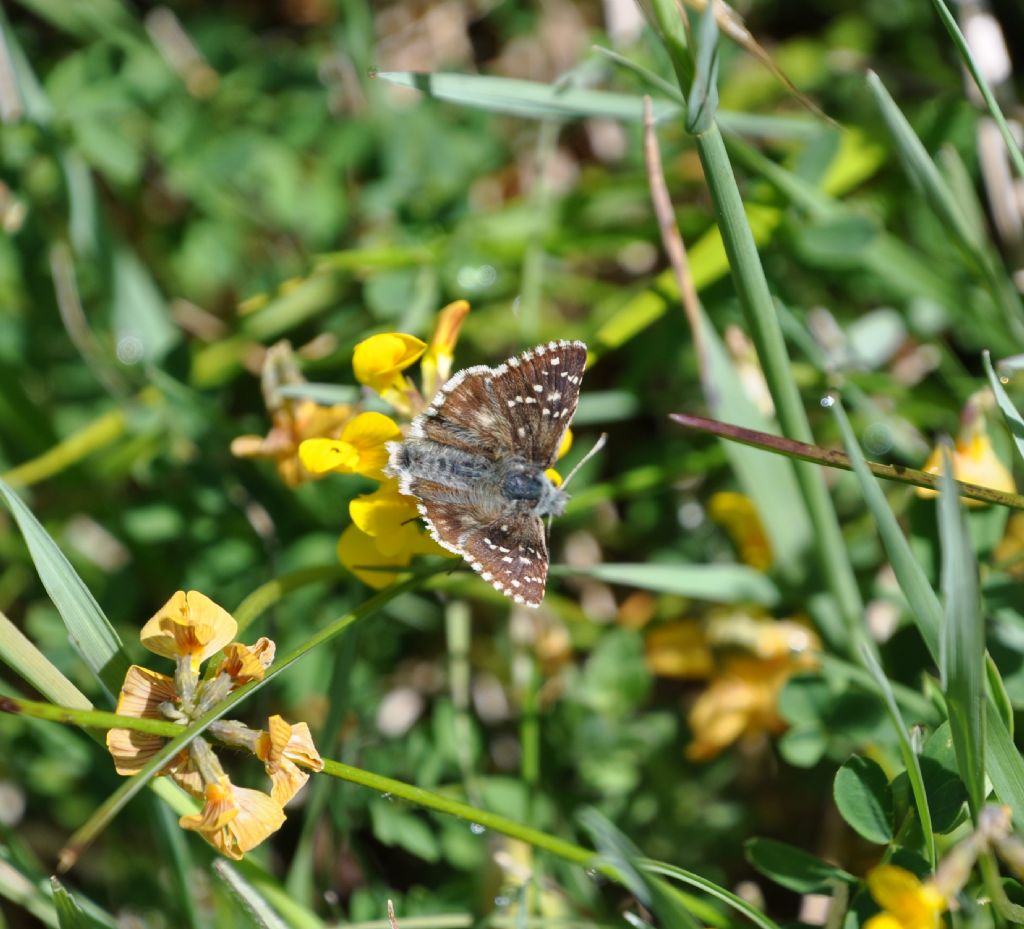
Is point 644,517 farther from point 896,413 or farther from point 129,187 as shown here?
point 129,187

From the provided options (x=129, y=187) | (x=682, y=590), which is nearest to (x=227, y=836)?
(x=682, y=590)

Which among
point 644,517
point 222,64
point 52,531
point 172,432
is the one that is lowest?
point 644,517

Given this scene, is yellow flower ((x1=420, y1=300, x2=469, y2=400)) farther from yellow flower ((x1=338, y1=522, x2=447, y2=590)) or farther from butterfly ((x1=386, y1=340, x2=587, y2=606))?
yellow flower ((x1=338, y1=522, x2=447, y2=590))

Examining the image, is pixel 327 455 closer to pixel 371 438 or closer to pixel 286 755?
pixel 371 438

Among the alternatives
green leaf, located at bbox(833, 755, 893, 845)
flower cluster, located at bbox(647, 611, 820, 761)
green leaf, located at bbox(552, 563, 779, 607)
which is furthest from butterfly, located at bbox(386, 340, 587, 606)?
flower cluster, located at bbox(647, 611, 820, 761)

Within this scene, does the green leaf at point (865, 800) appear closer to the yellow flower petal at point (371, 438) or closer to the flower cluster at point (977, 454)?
the flower cluster at point (977, 454)

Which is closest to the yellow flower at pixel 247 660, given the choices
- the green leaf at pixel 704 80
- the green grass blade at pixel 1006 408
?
the green leaf at pixel 704 80
